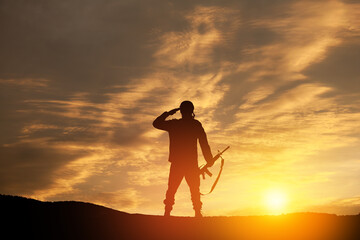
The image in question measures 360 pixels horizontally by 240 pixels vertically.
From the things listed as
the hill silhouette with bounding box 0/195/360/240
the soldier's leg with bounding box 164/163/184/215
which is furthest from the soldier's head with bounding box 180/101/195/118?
the hill silhouette with bounding box 0/195/360/240

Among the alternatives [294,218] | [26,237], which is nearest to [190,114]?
[294,218]

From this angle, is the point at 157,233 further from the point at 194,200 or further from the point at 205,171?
the point at 205,171

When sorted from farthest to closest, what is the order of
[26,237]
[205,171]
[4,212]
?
[205,171] → [4,212] → [26,237]

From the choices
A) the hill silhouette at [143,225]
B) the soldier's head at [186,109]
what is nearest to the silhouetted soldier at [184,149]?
the soldier's head at [186,109]

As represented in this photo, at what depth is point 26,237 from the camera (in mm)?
12086

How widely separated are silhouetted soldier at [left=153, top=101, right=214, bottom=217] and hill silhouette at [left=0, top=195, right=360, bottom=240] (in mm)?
885

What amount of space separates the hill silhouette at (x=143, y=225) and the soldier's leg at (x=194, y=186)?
46cm

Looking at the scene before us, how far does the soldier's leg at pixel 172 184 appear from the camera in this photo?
14.0 m

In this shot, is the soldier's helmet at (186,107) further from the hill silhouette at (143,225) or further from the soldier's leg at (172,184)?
the hill silhouette at (143,225)

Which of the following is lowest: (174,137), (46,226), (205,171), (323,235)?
(323,235)

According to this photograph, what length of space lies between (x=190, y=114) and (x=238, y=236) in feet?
13.8

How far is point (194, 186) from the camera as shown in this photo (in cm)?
1420

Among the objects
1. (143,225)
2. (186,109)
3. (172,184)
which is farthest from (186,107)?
(143,225)

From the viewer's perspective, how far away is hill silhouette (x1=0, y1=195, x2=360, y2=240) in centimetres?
1246
